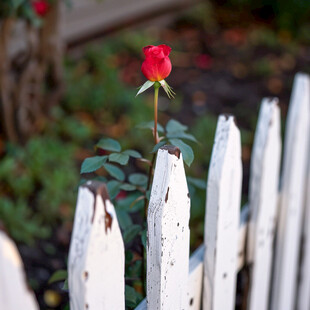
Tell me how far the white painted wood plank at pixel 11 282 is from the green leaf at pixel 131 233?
499 millimetres

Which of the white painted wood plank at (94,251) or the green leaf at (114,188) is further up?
the green leaf at (114,188)

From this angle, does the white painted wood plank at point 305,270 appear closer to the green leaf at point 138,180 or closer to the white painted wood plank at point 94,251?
the green leaf at point 138,180

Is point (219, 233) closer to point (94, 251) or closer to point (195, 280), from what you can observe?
point (195, 280)

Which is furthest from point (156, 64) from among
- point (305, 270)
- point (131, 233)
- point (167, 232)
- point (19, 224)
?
point (19, 224)

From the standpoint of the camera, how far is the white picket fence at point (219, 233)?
34.1 inches

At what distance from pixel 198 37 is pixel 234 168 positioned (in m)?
4.34

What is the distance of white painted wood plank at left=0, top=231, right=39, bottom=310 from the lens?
27.4 inches

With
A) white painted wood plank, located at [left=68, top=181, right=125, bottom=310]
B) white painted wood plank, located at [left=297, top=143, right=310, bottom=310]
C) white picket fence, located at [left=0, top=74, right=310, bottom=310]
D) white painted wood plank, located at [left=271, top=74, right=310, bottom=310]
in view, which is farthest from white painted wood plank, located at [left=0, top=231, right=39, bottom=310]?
white painted wood plank, located at [left=297, top=143, right=310, bottom=310]

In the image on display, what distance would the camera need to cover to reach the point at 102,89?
3471mm

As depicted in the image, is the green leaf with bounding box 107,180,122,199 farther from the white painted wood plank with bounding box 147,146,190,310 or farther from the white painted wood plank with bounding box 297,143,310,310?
the white painted wood plank with bounding box 297,143,310,310

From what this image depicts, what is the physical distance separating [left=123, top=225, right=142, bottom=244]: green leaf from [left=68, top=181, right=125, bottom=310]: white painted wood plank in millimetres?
290

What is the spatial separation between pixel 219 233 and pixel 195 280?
14 cm

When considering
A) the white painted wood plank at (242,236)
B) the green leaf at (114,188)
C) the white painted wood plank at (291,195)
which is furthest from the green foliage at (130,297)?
the white painted wood plank at (291,195)

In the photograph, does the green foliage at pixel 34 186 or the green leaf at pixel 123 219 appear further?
the green foliage at pixel 34 186
